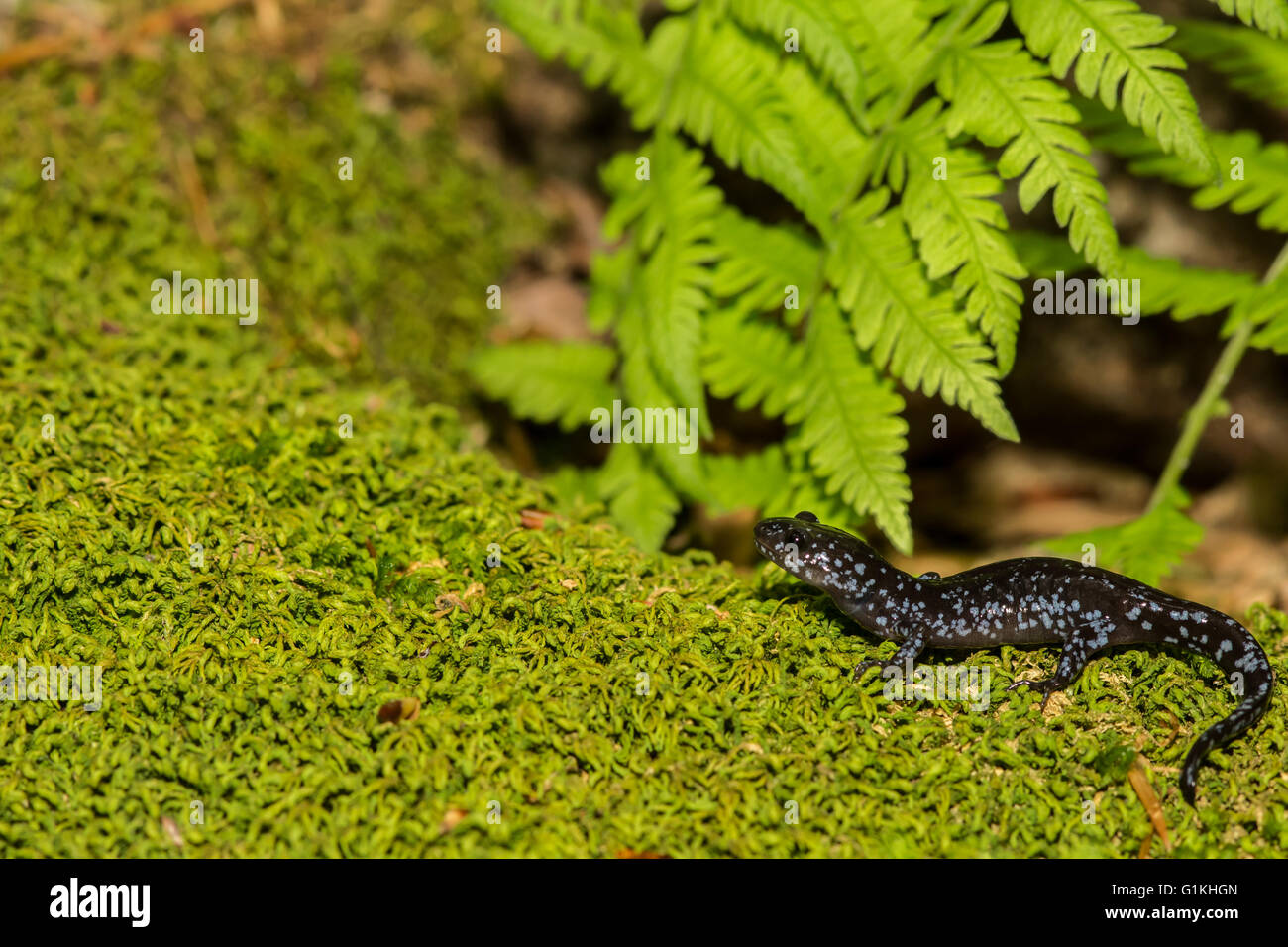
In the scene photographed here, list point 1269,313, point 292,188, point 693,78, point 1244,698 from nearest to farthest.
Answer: point 1244,698 → point 1269,313 → point 693,78 → point 292,188

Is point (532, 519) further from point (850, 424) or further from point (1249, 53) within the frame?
point (1249, 53)

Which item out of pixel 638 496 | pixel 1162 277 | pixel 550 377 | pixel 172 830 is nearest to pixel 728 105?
pixel 550 377

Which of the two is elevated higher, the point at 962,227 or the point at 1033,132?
the point at 1033,132

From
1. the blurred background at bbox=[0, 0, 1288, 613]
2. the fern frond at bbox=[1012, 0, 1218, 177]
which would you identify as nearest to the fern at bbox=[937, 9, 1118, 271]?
the fern frond at bbox=[1012, 0, 1218, 177]

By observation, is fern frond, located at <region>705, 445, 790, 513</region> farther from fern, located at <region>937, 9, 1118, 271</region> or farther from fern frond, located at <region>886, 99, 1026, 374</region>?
fern, located at <region>937, 9, 1118, 271</region>

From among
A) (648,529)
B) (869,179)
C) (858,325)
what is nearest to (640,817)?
(648,529)
